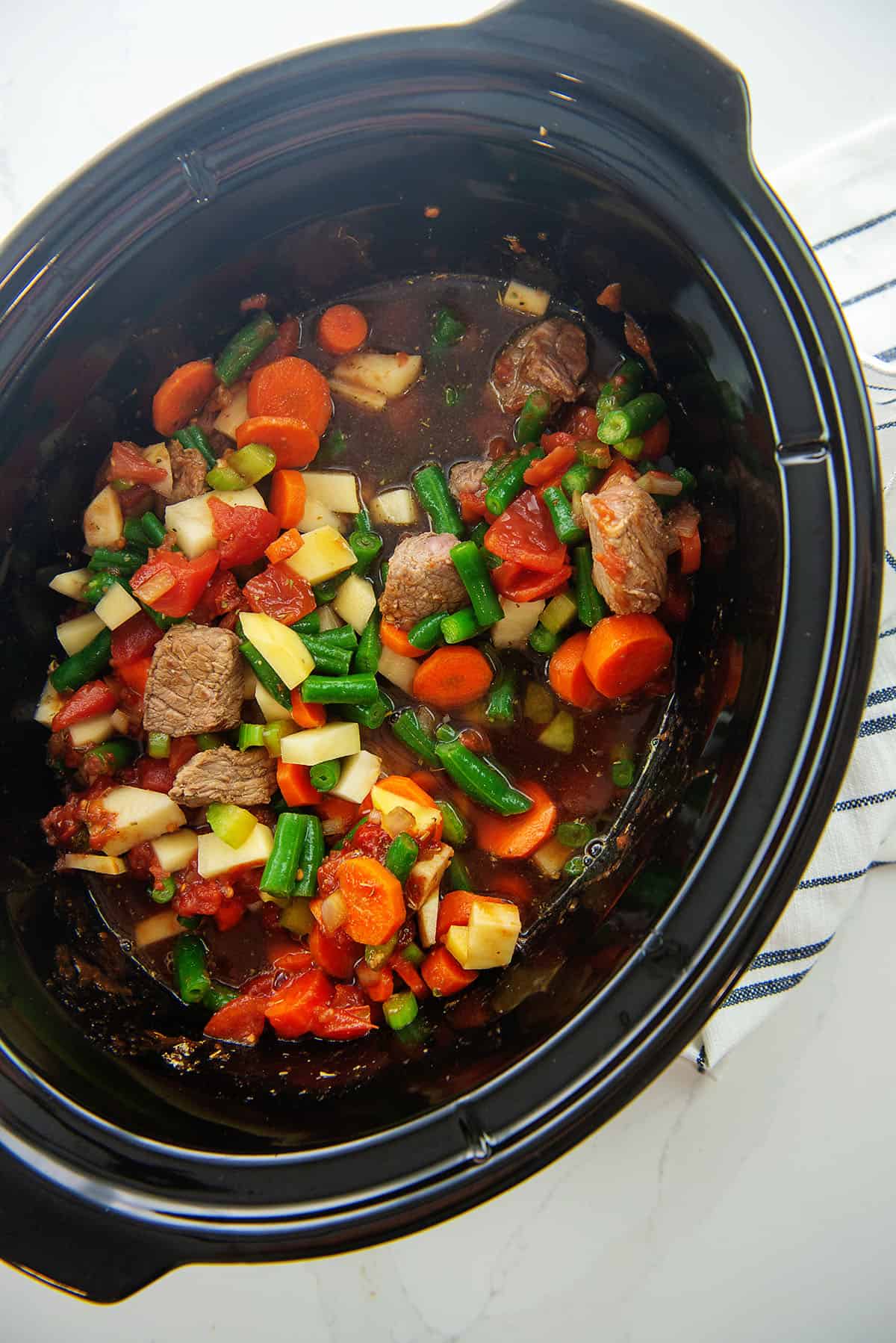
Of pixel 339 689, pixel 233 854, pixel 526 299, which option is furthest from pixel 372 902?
pixel 526 299

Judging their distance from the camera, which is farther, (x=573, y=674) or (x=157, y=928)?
(x=157, y=928)

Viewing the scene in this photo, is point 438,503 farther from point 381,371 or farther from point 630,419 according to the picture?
point 630,419

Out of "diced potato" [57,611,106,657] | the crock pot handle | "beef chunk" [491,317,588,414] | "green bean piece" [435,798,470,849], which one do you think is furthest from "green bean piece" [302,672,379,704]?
the crock pot handle

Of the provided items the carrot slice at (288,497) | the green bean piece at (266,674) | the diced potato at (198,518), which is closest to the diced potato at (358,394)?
the carrot slice at (288,497)

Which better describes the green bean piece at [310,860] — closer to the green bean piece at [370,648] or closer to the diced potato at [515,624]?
Answer: the green bean piece at [370,648]

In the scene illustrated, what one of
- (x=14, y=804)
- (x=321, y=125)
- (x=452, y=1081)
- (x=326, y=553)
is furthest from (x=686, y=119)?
(x=14, y=804)

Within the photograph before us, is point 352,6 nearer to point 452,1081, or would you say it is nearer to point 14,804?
point 14,804
